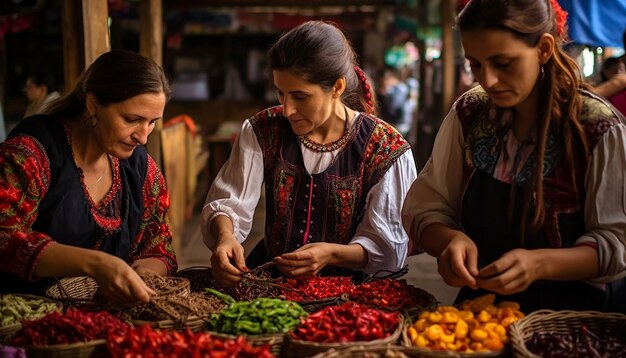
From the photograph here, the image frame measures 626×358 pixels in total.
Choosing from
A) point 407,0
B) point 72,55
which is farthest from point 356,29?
point 72,55

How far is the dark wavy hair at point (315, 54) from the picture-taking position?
283cm

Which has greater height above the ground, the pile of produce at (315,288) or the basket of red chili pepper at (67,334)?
the basket of red chili pepper at (67,334)

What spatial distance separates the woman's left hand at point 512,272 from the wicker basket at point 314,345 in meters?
0.32

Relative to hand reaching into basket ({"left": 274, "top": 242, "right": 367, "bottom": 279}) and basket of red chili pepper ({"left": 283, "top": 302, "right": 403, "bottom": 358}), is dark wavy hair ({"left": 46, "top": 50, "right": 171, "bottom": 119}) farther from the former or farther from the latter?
basket of red chili pepper ({"left": 283, "top": 302, "right": 403, "bottom": 358})

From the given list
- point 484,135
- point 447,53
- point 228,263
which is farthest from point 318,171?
point 447,53

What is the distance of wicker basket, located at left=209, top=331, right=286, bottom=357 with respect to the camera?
2.19m

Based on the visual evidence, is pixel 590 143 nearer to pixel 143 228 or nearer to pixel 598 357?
pixel 598 357

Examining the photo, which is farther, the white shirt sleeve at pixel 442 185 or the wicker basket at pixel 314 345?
the white shirt sleeve at pixel 442 185

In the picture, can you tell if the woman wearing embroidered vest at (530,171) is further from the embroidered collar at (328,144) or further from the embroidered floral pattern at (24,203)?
the embroidered floral pattern at (24,203)

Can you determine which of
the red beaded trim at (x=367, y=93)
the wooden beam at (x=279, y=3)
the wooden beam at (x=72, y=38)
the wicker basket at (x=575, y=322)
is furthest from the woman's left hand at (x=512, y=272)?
the wooden beam at (x=279, y=3)

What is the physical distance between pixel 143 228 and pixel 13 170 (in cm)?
61

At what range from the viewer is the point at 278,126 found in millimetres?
3092

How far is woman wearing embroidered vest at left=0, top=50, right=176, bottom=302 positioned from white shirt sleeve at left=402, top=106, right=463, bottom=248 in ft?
3.09

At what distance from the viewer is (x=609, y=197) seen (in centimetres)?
221
